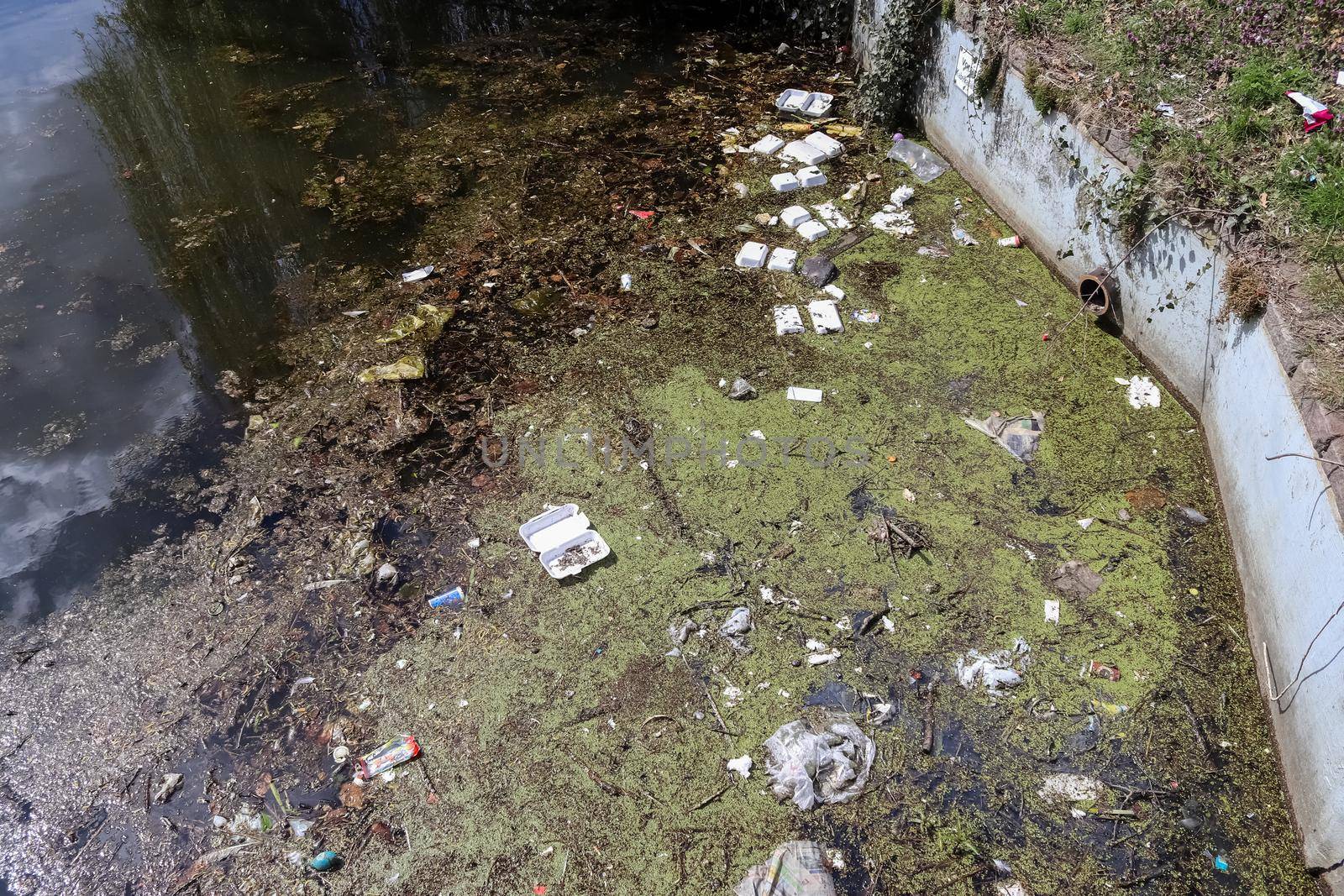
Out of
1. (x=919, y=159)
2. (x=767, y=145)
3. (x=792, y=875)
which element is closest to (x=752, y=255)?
(x=767, y=145)

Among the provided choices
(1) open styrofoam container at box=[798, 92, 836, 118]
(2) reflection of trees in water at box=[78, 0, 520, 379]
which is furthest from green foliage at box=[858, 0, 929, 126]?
(2) reflection of trees in water at box=[78, 0, 520, 379]

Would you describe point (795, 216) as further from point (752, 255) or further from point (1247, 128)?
point (1247, 128)

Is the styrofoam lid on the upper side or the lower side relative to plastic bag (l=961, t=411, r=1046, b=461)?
upper

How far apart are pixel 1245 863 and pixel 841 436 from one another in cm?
201

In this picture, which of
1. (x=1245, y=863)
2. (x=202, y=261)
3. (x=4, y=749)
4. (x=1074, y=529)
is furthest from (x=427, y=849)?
(x=202, y=261)

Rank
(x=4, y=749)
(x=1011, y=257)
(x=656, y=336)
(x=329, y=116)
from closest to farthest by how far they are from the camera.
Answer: (x=4, y=749), (x=656, y=336), (x=1011, y=257), (x=329, y=116)

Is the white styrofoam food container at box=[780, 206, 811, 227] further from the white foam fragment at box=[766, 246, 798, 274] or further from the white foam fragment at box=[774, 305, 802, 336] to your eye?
the white foam fragment at box=[774, 305, 802, 336]

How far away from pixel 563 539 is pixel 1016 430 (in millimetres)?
2073

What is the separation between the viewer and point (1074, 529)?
3.12 meters

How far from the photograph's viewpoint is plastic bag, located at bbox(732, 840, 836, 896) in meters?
2.28

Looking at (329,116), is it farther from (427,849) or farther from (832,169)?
(427,849)

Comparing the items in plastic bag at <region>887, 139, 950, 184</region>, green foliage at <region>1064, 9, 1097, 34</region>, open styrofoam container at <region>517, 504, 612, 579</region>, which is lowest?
open styrofoam container at <region>517, 504, 612, 579</region>

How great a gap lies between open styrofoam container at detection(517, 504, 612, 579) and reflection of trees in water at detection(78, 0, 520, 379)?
2.04 metres

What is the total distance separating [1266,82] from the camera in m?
3.61
